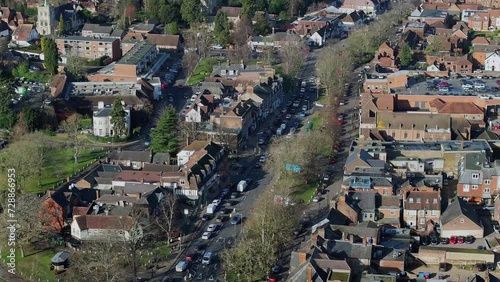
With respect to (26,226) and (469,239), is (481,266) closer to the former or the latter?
(469,239)

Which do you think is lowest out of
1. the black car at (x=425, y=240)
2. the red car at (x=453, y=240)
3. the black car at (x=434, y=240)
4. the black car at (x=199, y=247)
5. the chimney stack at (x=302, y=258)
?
the black car at (x=199, y=247)

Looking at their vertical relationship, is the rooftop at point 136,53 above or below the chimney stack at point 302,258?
above

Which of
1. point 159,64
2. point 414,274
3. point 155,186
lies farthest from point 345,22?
point 414,274

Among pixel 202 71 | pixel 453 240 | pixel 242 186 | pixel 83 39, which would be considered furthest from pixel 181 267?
pixel 83 39

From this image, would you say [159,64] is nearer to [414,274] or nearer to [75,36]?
[75,36]

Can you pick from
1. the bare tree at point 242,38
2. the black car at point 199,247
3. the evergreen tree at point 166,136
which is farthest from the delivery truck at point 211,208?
the bare tree at point 242,38

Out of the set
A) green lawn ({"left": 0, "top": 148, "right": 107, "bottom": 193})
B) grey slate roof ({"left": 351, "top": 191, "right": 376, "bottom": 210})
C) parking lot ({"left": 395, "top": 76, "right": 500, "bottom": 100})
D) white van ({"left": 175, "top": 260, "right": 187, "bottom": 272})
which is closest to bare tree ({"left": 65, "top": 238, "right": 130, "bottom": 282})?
white van ({"left": 175, "top": 260, "right": 187, "bottom": 272})

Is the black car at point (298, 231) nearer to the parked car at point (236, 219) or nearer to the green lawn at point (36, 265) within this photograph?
the parked car at point (236, 219)

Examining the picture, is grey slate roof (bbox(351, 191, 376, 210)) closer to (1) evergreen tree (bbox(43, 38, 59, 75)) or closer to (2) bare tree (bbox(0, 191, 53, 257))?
(2) bare tree (bbox(0, 191, 53, 257))
